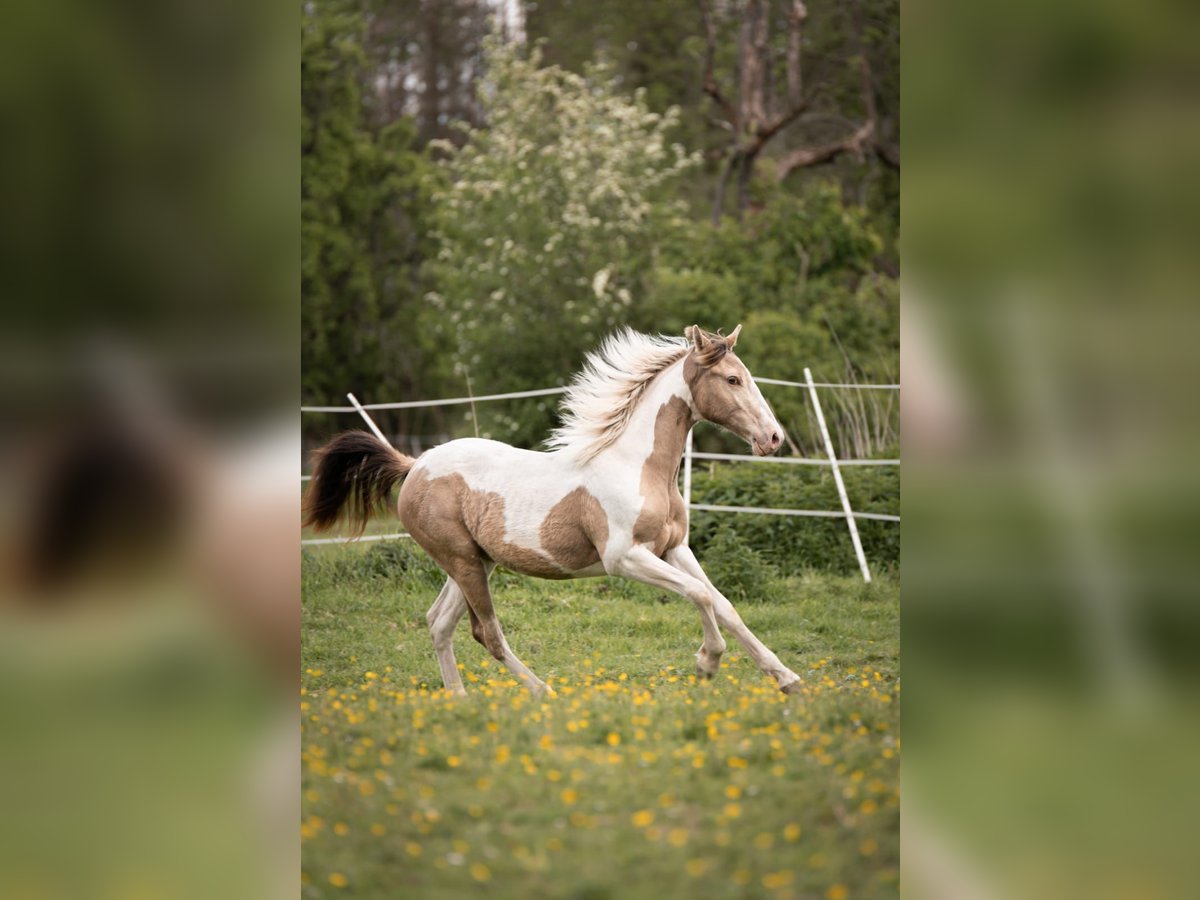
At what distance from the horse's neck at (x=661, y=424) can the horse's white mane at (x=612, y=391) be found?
0.12 feet

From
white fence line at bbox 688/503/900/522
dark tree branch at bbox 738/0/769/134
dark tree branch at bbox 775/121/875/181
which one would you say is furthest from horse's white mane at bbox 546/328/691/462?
dark tree branch at bbox 738/0/769/134

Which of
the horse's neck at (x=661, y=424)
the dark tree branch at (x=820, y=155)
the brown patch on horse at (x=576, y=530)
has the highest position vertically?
the dark tree branch at (x=820, y=155)

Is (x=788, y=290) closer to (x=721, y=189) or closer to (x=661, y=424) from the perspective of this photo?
(x=721, y=189)

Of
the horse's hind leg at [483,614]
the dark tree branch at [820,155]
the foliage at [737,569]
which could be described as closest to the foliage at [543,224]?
the dark tree branch at [820,155]

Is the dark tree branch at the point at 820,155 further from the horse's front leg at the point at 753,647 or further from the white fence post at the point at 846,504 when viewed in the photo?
the horse's front leg at the point at 753,647

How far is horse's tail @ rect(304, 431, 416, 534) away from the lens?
13.1 feet

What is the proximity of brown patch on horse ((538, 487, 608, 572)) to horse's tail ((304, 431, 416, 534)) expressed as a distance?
0.65m

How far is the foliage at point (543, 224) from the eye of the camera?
8.25m

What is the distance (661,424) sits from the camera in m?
3.72

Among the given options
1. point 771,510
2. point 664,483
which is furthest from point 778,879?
point 771,510

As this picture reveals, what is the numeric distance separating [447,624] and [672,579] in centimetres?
91

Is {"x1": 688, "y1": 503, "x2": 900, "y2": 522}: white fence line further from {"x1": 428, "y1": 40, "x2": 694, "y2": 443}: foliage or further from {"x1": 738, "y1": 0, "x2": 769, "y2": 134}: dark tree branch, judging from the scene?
{"x1": 738, "y1": 0, "x2": 769, "y2": 134}: dark tree branch
